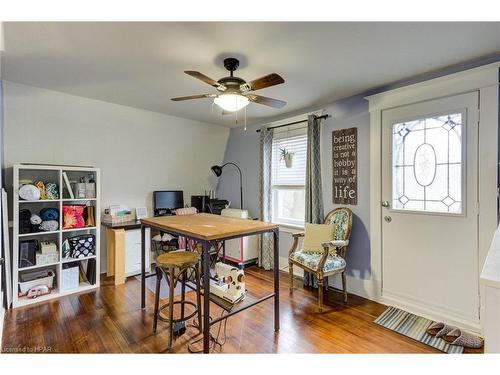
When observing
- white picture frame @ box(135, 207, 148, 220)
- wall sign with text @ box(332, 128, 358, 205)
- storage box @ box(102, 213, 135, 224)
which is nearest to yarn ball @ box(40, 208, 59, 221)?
storage box @ box(102, 213, 135, 224)

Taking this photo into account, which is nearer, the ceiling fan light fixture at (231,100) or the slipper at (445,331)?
the ceiling fan light fixture at (231,100)

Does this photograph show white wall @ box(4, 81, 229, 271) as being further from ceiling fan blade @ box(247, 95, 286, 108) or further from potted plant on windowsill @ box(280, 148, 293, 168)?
ceiling fan blade @ box(247, 95, 286, 108)

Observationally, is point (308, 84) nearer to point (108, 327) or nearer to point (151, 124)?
point (151, 124)

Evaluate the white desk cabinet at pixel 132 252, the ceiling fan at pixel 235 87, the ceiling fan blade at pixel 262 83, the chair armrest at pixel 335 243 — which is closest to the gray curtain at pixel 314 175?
the chair armrest at pixel 335 243

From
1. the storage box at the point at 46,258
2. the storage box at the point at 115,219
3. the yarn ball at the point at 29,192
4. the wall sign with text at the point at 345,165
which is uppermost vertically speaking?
the wall sign with text at the point at 345,165

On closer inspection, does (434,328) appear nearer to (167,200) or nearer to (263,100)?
(263,100)

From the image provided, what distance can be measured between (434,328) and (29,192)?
12.8 ft

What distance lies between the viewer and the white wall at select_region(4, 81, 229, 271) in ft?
9.21

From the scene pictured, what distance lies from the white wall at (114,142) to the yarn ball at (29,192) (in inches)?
15.0

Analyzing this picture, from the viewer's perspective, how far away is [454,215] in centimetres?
222

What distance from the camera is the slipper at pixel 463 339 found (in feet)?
A: 6.40

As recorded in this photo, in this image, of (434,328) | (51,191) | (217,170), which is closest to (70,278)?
(51,191)

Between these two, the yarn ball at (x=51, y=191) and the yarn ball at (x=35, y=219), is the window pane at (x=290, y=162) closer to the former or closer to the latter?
the yarn ball at (x=51, y=191)

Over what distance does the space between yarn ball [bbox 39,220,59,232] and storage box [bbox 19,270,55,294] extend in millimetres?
529
